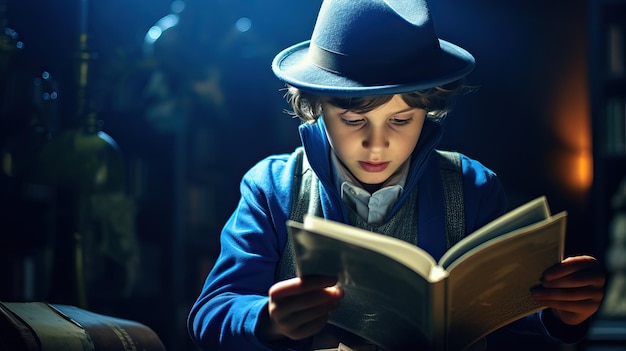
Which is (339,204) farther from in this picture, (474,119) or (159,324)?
(159,324)

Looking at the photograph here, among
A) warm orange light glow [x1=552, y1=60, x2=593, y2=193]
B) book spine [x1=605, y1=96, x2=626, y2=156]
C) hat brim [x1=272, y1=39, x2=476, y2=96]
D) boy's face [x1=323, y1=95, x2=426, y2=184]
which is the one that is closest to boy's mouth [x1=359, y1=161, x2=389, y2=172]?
boy's face [x1=323, y1=95, x2=426, y2=184]

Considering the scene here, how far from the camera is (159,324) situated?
3.05 m

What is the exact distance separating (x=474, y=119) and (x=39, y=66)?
4.78 feet

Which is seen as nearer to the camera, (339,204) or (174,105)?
(339,204)

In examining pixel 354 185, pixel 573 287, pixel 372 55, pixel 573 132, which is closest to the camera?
pixel 573 287

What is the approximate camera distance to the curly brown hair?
1253 mm

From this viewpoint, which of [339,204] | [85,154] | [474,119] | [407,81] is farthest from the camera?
[474,119]

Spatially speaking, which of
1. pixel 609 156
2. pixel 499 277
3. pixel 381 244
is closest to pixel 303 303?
pixel 381 244

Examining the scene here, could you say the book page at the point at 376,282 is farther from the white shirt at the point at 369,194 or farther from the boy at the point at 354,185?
the white shirt at the point at 369,194

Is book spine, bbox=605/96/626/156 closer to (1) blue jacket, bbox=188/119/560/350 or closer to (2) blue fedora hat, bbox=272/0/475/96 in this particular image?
(1) blue jacket, bbox=188/119/560/350

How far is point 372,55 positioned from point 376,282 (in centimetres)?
37

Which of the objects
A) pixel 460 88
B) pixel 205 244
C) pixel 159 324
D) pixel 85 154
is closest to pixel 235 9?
pixel 205 244

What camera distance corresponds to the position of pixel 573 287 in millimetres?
1138

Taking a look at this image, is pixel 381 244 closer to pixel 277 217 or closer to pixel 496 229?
pixel 496 229
